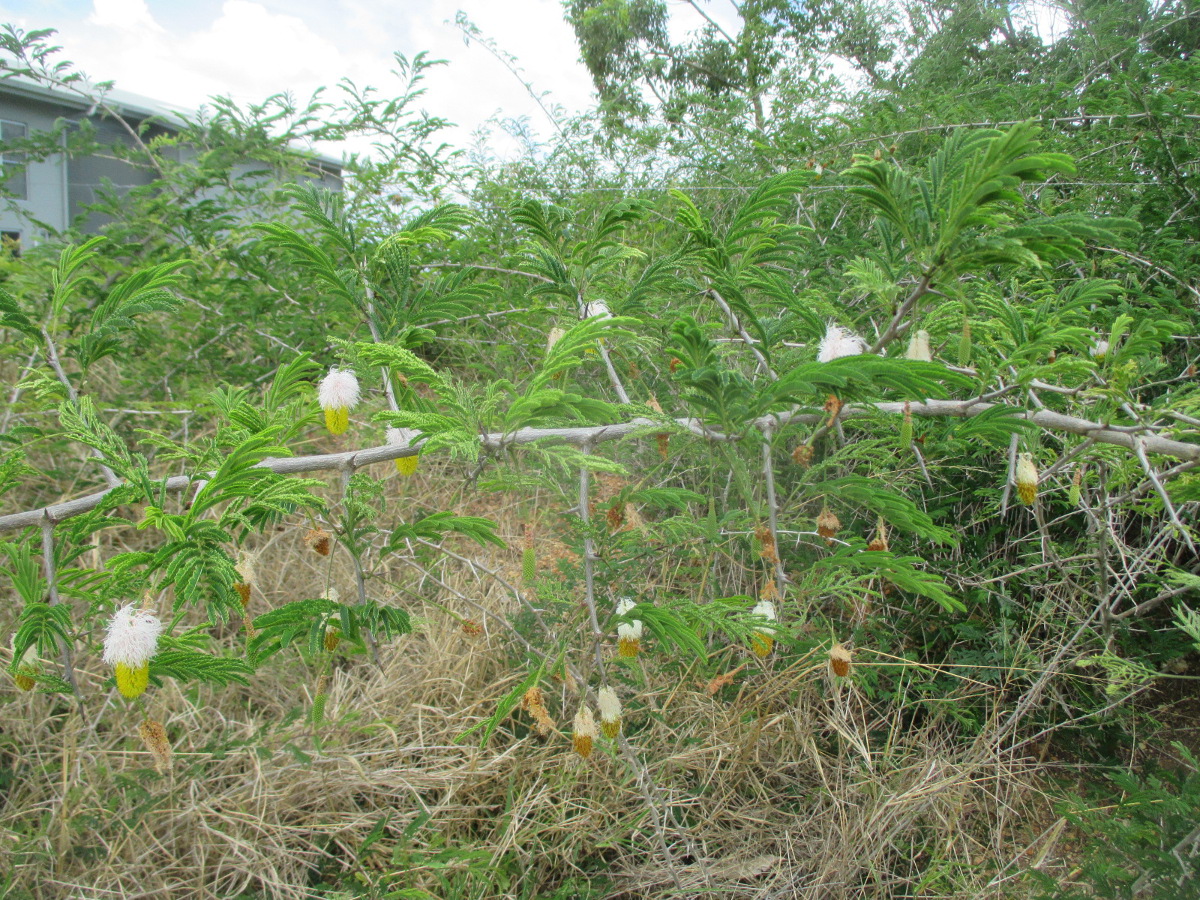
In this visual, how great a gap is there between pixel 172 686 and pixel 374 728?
29.4 inches

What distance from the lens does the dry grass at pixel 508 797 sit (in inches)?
73.3

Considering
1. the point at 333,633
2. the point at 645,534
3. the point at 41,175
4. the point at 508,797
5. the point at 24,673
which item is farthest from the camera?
the point at 41,175

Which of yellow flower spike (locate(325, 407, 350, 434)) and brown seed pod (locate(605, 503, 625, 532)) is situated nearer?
yellow flower spike (locate(325, 407, 350, 434))

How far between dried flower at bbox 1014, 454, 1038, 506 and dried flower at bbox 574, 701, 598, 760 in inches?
35.3

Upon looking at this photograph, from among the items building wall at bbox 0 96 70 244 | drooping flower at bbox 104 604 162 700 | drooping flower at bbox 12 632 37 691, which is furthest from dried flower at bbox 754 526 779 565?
building wall at bbox 0 96 70 244

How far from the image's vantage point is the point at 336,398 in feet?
4.02

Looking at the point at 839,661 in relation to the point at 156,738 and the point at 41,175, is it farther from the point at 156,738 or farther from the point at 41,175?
the point at 41,175

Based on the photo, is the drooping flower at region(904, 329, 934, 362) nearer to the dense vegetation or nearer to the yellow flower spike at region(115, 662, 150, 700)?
the dense vegetation

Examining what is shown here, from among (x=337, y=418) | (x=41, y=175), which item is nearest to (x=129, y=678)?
(x=337, y=418)

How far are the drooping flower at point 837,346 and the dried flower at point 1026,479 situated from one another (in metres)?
0.39

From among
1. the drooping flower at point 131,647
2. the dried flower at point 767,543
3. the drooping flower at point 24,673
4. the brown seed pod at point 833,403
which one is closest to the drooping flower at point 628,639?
the dried flower at point 767,543

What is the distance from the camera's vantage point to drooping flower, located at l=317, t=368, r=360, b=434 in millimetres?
1215

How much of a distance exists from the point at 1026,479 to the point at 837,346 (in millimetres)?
456

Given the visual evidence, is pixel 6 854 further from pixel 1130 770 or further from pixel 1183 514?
pixel 1183 514
